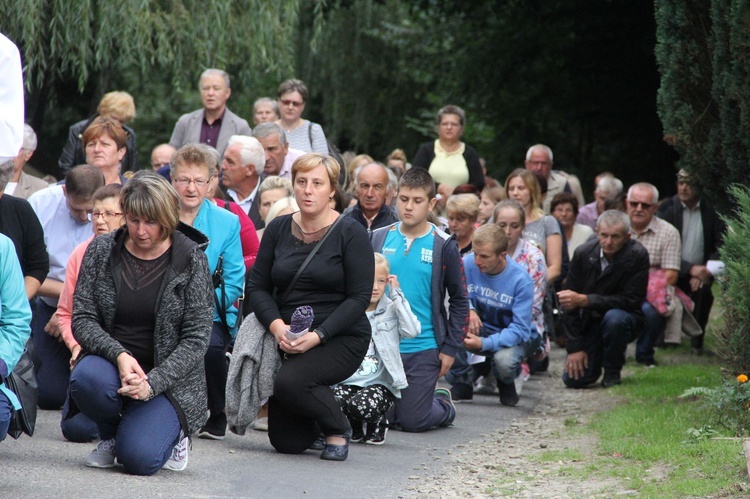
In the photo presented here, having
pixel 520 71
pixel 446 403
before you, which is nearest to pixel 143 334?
pixel 446 403

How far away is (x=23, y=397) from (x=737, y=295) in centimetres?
495

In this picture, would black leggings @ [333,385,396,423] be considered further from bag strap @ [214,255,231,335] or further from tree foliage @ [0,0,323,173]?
tree foliage @ [0,0,323,173]

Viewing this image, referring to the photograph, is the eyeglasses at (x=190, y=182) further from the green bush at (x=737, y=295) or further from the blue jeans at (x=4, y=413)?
the green bush at (x=737, y=295)

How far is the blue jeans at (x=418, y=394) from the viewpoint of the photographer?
9.13 meters

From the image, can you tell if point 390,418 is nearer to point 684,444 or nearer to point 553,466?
point 553,466

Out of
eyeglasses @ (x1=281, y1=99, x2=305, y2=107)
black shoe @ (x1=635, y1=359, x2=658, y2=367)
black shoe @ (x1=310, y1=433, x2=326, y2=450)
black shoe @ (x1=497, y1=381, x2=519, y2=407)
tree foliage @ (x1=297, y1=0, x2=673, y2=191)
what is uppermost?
tree foliage @ (x1=297, y1=0, x2=673, y2=191)

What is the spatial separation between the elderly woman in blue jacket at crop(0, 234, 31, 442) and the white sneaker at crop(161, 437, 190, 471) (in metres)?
0.92

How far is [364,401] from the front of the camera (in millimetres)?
8359

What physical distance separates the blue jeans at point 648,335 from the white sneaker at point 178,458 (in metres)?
7.71

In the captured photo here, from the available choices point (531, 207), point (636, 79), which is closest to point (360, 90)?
point (636, 79)

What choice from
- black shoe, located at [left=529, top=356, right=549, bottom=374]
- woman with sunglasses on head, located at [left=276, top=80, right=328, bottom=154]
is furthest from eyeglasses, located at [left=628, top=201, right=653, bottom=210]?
woman with sunglasses on head, located at [left=276, top=80, right=328, bottom=154]

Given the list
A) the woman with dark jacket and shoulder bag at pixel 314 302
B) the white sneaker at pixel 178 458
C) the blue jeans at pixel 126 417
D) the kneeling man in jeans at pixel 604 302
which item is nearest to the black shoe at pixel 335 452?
the woman with dark jacket and shoulder bag at pixel 314 302

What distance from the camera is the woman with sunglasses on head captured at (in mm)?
12867

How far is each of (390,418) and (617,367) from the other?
3671mm
